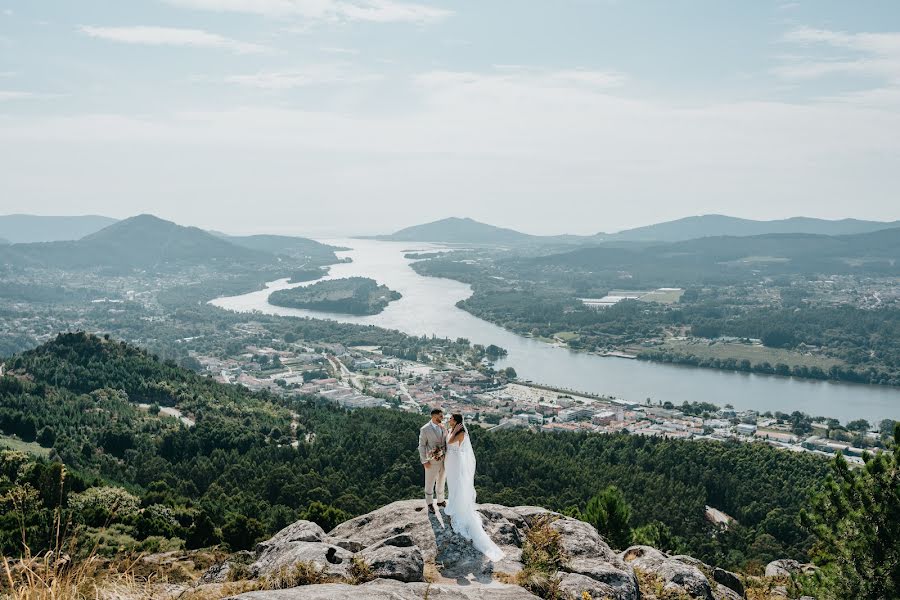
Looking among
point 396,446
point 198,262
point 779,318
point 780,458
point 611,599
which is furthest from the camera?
point 198,262

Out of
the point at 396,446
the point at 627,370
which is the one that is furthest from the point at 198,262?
the point at 396,446

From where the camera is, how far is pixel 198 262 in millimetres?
169125

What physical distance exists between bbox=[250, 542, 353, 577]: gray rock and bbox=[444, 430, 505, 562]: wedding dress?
1.23 metres

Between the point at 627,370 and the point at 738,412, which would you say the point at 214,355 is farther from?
the point at 738,412

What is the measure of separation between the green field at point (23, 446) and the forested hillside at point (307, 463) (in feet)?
0.95

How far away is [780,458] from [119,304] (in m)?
105

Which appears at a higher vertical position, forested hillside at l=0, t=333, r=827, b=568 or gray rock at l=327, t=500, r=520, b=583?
gray rock at l=327, t=500, r=520, b=583

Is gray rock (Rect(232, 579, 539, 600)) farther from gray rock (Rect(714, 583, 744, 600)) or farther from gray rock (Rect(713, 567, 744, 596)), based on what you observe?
gray rock (Rect(713, 567, 744, 596))

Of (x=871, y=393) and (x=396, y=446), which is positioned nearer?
(x=396, y=446)

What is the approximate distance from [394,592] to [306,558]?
6.53 feet

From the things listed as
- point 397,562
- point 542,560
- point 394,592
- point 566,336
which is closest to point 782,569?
point 542,560

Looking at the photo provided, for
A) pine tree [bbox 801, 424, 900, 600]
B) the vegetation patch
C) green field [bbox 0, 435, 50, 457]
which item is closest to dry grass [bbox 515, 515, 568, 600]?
pine tree [bbox 801, 424, 900, 600]

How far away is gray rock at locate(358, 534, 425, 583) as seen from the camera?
250 inches

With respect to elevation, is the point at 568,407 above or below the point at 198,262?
below
